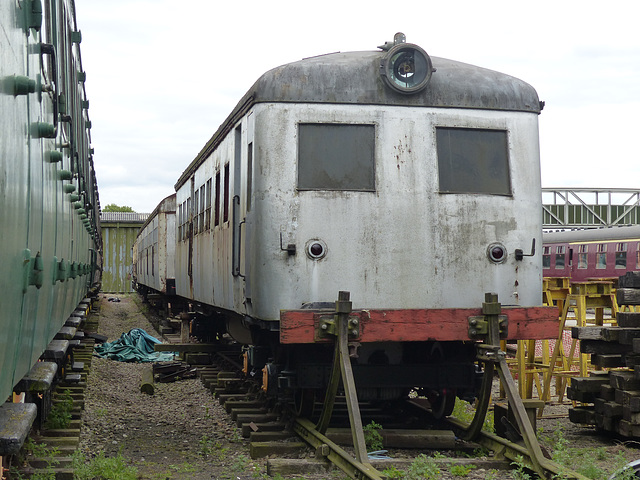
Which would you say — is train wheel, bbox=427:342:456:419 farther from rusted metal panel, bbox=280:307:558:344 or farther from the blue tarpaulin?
the blue tarpaulin

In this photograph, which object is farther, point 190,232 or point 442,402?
point 190,232

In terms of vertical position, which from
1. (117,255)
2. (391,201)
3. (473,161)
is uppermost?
(117,255)

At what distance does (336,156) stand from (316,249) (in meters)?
0.80

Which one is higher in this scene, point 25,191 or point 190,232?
point 190,232

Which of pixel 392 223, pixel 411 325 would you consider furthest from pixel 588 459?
pixel 392 223

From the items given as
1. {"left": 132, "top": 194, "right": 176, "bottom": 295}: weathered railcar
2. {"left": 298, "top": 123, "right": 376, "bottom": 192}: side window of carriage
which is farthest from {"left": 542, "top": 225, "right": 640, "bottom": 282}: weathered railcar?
{"left": 298, "top": 123, "right": 376, "bottom": 192}: side window of carriage

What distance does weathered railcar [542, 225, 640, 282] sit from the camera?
2800 centimetres

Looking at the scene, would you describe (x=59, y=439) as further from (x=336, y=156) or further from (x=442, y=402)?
(x=442, y=402)

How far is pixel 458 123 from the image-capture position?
21.8 ft

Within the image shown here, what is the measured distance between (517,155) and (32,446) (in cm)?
452

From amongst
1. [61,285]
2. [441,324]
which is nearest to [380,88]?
[441,324]

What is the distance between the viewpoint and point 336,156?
6.53m

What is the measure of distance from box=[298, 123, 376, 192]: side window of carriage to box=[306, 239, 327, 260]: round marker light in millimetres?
462

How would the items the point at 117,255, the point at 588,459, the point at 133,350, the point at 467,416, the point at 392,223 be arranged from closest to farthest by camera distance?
the point at 588,459
the point at 392,223
the point at 467,416
the point at 133,350
the point at 117,255
